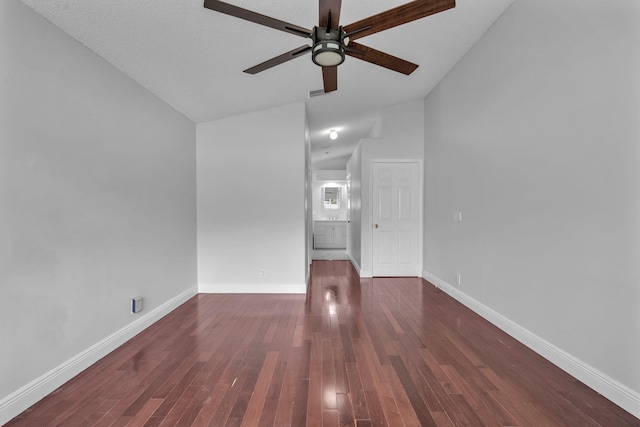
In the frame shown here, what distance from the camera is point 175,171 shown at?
Result: 11.9ft

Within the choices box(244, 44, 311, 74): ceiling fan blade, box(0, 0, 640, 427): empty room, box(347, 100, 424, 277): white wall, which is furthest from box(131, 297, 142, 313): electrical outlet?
box(347, 100, 424, 277): white wall

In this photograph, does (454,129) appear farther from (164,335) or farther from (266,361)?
(164,335)

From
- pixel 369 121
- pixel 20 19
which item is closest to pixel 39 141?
pixel 20 19

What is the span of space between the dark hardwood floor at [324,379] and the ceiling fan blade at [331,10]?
227 cm

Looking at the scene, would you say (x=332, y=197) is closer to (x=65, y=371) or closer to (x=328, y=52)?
(x=328, y=52)

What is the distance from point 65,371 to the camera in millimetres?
2045

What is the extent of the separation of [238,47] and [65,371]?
280cm

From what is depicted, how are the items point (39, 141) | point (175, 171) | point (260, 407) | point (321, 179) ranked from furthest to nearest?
point (321, 179) → point (175, 171) → point (39, 141) → point (260, 407)

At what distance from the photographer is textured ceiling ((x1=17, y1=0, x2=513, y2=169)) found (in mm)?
2051

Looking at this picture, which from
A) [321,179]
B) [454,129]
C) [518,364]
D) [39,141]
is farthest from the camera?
[321,179]

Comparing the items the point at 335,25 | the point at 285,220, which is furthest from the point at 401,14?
the point at 285,220

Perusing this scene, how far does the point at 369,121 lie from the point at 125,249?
482 centimetres

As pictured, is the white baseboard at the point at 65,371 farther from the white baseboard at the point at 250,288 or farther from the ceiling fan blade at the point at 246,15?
the ceiling fan blade at the point at 246,15

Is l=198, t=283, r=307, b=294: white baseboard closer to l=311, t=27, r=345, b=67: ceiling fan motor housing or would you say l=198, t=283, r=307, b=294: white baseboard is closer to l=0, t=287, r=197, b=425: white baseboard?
l=0, t=287, r=197, b=425: white baseboard
